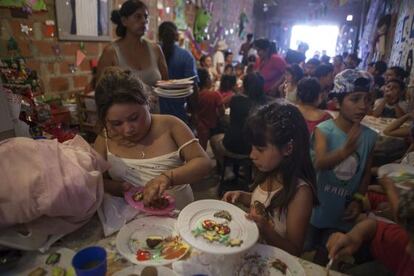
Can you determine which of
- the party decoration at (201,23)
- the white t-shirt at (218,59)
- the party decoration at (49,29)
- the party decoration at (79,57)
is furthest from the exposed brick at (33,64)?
the white t-shirt at (218,59)

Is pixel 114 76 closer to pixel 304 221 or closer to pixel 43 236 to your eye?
pixel 43 236

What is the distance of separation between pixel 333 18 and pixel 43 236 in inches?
489

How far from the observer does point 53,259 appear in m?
0.99

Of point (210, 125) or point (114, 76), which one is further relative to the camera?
point (210, 125)

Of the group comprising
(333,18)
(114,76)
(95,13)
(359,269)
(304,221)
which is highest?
(333,18)

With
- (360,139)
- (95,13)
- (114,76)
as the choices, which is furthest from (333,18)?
(114,76)

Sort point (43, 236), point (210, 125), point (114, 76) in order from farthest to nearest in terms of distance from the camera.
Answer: point (210, 125) < point (114, 76) < point (43, 236)

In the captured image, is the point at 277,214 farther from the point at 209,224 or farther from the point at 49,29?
the point at 49,29

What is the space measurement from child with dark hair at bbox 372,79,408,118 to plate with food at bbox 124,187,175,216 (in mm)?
3472

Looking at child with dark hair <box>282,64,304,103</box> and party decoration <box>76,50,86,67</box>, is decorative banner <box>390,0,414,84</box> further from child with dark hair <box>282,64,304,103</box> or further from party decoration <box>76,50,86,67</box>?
party decoration <box>76,50,86,67</box>

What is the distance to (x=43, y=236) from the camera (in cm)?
106

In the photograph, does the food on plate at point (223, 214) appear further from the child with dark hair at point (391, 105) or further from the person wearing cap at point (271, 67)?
the person wearing cap at point (271, 67)

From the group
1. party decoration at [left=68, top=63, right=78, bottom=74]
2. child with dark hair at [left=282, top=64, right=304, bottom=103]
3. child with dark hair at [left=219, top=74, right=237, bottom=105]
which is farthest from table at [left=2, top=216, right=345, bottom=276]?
child with dark hair at [left=219, top=74, right=237, bottom=105]

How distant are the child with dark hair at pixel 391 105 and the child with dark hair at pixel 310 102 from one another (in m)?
1.57
